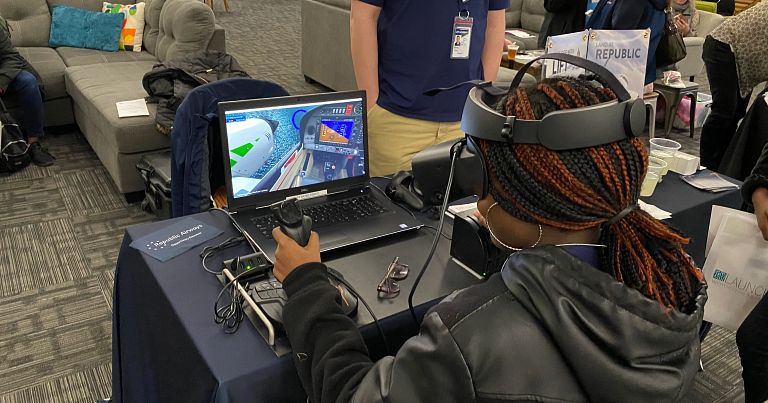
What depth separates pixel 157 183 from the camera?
106 inches

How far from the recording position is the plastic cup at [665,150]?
193 cm

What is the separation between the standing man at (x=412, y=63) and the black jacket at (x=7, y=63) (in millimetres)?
2546

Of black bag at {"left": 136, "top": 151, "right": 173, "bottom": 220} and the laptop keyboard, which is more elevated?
the laptop keyboard

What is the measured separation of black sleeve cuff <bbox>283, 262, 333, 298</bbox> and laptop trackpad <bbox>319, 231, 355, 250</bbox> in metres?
0.28

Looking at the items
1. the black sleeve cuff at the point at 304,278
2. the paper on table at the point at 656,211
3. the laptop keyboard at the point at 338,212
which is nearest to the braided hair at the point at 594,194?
the black sleeve cuff at the point at 304,278

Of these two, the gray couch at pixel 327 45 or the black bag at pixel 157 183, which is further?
the gray couch at pixel 327 45

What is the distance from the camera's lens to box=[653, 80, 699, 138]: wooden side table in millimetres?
4230

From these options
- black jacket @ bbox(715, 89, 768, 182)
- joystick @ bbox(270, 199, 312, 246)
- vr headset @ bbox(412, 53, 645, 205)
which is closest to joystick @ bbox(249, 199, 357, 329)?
joystick @ bbox(270, 199, 312, 246)

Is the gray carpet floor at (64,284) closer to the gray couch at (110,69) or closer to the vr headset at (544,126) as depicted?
the gray couch at (110,69)

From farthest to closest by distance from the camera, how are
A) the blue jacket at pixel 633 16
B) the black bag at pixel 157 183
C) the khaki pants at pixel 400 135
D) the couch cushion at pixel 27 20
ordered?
the couch cushion at pixel 27 20, the blue jacket at pixel 633 16, the black bag at pixel 157 183, the khaki pants at pixel 400 135

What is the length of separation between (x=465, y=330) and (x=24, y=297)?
2.13 meters

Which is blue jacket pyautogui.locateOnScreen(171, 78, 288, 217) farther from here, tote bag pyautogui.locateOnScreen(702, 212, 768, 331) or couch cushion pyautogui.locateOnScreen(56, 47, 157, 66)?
couch cushion pyautogui.locateOnScreen(56, 47, 157, 66)

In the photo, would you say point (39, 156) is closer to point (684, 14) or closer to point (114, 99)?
point (114, 99)

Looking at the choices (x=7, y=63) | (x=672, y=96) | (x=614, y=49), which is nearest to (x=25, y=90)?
(x=7, y=63)
